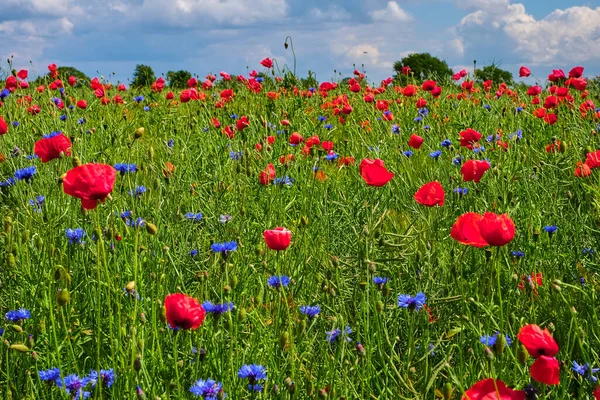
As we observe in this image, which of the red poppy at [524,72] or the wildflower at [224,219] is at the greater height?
the red poppy at [524,72]

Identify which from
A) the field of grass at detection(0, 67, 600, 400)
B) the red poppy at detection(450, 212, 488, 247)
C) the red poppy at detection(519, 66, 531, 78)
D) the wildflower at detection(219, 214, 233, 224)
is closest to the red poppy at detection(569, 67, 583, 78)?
the red poppy at detection(519, 66, 531, 78)

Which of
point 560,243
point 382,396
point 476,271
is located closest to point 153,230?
point 382,396

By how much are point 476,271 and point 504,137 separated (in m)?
2.58

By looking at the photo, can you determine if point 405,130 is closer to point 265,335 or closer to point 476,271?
point 476,271

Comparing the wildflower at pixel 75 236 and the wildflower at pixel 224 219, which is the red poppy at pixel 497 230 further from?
the wildflower at pixel 75 236

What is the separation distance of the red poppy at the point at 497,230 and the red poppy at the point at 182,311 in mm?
691

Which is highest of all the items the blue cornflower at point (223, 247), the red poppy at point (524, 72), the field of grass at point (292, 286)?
the red poppy at point (524, 72)

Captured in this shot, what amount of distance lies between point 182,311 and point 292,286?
0.83 meters

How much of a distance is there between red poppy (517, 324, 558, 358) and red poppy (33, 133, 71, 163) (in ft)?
5.75

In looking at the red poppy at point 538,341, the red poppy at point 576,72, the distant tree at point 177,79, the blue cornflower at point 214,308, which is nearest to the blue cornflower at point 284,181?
the blue cornflower at point 214,308

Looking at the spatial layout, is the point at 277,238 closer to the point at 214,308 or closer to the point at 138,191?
the point at 214,308

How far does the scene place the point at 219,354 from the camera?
184 cm

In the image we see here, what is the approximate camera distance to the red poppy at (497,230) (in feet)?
4.82

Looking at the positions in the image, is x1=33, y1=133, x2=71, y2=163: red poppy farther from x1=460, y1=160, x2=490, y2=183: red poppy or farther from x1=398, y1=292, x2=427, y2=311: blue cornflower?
x1=460, y1=160, x2=490, y2=183: red poppy
